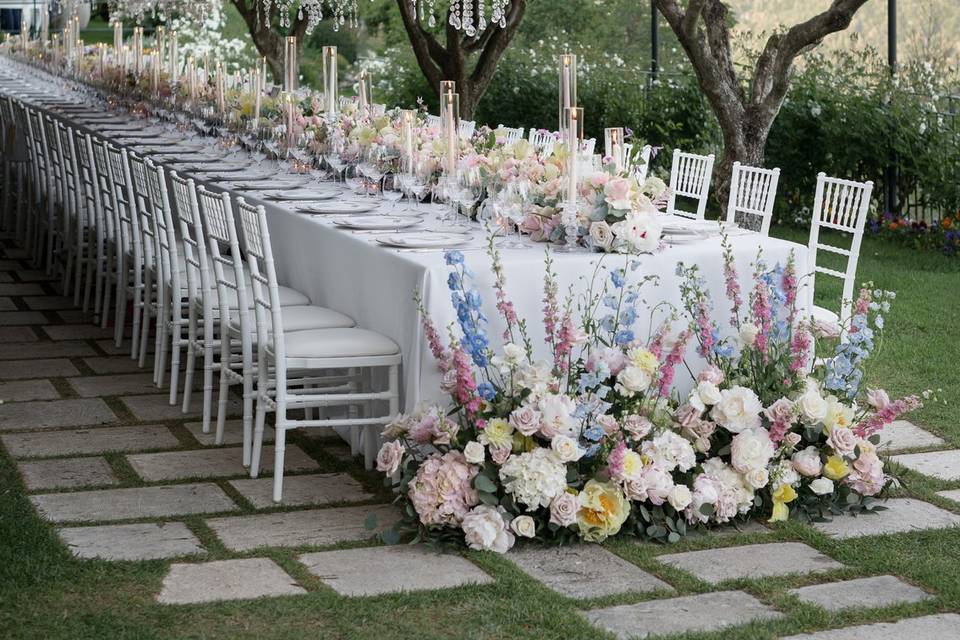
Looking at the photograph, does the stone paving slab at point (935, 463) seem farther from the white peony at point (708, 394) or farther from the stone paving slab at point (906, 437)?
the white peony at point (708, 394)

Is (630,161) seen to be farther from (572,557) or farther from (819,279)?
(819,279)

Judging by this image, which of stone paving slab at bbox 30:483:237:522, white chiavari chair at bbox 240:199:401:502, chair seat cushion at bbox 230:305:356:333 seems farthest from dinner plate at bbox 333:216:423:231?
stone paving slab at bbox 30:483:237:522

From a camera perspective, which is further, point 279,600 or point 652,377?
point 652,377

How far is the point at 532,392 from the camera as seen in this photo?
3635 mm

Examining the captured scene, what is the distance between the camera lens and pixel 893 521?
3.81m

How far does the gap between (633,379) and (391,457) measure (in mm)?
672

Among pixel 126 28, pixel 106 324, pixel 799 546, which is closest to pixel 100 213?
pixel 106 324

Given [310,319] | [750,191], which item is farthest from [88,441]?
→ [750,191]

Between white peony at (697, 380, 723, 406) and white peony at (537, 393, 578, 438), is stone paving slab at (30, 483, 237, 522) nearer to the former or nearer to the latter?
white peony at (537, 393, 578, 438)

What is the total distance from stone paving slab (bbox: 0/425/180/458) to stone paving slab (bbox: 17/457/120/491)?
0.33ft

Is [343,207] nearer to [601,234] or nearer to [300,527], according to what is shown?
[601,234]

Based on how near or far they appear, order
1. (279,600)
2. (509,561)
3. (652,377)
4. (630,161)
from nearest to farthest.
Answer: (279,600)
(509,561)
(652,377)
(630,161)

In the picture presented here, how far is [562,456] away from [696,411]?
0.46 metres

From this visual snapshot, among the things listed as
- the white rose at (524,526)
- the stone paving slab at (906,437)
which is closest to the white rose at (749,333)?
the stone paving slab at (906,437)
